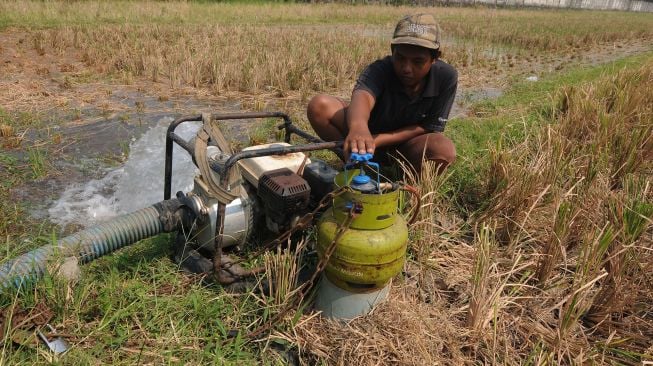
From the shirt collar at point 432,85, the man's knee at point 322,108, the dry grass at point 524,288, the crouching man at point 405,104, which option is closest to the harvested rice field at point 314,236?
the dry grass at point 524,288

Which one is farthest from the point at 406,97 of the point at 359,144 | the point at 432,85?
the point at 359,144

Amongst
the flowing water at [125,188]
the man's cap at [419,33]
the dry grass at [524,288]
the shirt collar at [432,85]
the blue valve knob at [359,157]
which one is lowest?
the flowing water at [125,188]

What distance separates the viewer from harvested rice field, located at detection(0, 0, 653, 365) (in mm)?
1694

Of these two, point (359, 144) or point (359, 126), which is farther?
point (359, 126)

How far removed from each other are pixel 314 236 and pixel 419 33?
1156 mm

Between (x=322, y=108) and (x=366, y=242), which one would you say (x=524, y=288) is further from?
(x=322, y=108)

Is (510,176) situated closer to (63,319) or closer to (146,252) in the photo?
(146,252)

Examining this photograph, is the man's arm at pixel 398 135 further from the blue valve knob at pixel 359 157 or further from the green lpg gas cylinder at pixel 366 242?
the green lpg gas cylinder at pixel 366 242

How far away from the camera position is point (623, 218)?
6.63 feet

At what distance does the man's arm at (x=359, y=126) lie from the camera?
1.85 meters

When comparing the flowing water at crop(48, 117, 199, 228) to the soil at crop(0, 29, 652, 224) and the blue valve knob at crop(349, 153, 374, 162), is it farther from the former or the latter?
the blue valve knob at crop(349, 153, 374, 162)

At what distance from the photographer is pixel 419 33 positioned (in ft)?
7.07

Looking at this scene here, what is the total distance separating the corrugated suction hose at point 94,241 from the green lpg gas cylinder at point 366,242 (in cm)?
79

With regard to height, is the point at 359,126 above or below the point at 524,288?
above
